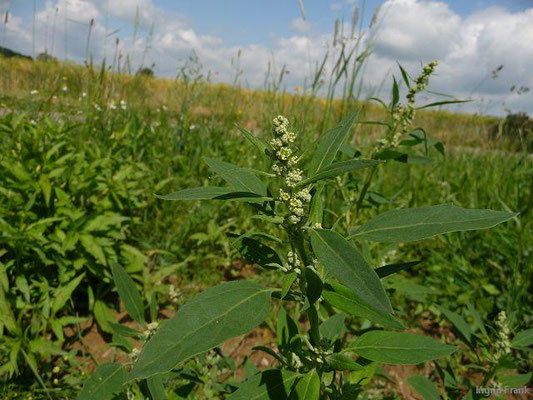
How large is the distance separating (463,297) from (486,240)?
1.73ft

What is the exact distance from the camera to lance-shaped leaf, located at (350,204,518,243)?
2.08 ft

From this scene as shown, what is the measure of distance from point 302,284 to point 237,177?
240mm

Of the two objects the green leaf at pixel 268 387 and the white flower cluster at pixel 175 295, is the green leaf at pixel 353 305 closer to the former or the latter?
the green leaf at pixel 268 387

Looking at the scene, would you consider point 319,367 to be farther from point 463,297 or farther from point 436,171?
point 436,171

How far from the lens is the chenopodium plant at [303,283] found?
545 millimetres

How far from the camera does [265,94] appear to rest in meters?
4.30

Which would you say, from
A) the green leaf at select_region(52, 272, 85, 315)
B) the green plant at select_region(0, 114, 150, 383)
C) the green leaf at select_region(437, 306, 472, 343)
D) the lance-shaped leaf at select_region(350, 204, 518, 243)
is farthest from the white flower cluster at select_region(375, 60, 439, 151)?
the green leaf at select_region(52, 272, 85, 315)

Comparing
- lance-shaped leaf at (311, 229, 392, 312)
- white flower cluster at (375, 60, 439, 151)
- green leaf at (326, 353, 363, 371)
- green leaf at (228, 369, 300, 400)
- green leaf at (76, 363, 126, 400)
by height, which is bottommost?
green leaf at (76, 363, 126, 400)

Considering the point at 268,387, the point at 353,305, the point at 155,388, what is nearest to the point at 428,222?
the point at 353,305

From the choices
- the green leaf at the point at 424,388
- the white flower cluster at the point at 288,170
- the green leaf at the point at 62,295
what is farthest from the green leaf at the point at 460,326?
the green leaf at the point at 62,295

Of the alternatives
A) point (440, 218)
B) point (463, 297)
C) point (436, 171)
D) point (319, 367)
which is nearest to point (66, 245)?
point (319, 367)

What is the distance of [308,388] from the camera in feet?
2.44

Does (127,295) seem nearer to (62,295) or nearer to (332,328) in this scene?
(332,328)

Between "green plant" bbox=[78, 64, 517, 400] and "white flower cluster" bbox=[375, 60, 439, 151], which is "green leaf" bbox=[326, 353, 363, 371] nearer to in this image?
"green plant" bbox=[78, 64, 517, 400]
